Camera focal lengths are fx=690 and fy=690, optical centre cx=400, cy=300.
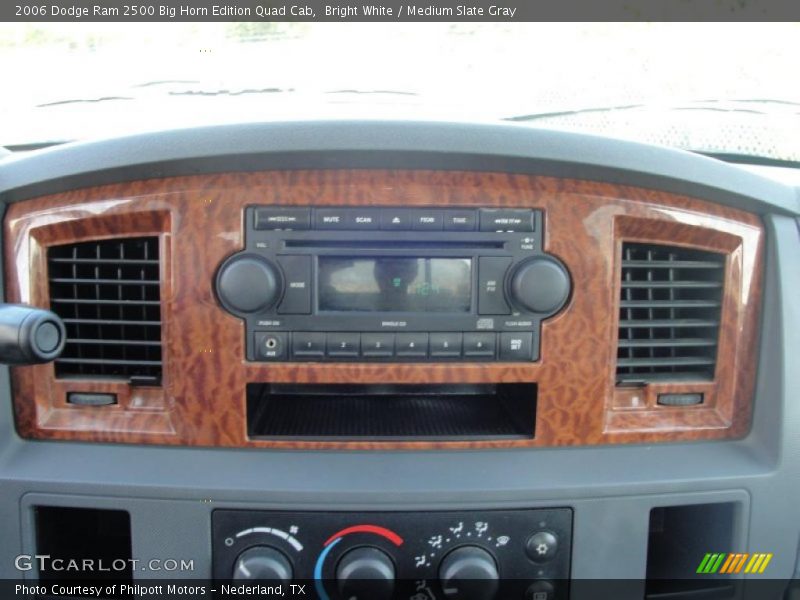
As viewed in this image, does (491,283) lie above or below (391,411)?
above

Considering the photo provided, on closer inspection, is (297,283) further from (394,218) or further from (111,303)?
(111,303)

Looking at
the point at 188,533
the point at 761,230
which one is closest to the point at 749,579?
the point at 761,230

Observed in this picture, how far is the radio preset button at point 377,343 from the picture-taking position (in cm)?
145

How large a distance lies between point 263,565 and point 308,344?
469 mm

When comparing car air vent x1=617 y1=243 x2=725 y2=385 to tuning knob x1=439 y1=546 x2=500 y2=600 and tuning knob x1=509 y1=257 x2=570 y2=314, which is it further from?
tuning knob x1=439 y1=546 x2=500 y2=600

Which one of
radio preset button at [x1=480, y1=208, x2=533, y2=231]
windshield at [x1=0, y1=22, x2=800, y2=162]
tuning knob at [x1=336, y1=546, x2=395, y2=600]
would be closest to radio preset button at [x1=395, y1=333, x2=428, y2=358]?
radio preset button at [x1=480, y1=208, x2=533, y2=231]

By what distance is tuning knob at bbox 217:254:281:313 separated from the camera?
142 cm

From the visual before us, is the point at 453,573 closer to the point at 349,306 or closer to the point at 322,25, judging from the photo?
the point at 349,306

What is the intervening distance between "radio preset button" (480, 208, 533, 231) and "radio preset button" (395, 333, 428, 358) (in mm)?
265

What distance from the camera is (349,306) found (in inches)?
57.4

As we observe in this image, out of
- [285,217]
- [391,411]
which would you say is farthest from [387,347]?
[285,217]

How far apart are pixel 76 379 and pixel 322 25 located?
104cm

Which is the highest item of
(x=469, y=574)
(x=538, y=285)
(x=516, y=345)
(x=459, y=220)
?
(x=459, y=220)

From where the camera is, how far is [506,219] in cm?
146
